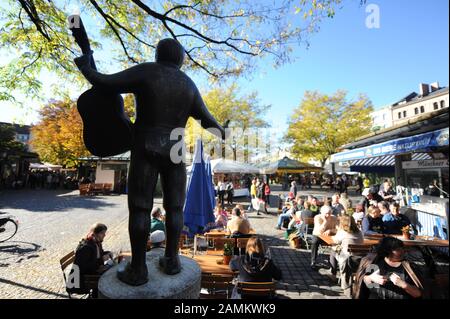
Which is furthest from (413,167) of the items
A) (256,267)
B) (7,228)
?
(7,228)

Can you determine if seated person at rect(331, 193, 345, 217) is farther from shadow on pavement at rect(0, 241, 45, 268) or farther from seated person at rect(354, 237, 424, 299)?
shadow on pavement at rect(0, 241, 45, 268)

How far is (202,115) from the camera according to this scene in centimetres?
237

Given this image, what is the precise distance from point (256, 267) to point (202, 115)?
82.7 inches

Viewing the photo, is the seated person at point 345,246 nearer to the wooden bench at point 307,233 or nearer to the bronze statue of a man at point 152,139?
the wooden bench at point 307,233

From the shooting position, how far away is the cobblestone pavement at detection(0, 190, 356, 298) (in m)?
3.93

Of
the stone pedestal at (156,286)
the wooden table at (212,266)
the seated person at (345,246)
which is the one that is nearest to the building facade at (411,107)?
the seated person at (345,246)

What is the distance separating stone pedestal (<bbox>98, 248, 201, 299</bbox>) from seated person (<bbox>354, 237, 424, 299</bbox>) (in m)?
1.93

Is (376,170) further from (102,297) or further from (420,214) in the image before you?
(102,297)

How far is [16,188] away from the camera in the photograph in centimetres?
1972

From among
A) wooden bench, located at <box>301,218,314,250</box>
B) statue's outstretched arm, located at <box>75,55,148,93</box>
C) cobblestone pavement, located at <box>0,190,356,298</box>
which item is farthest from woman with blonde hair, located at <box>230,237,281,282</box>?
wooden bench, located at <box>301,218,314,250</box>

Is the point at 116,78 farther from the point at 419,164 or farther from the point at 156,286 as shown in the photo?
the point at 419,164

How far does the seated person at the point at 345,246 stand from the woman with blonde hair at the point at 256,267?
5.72ft
